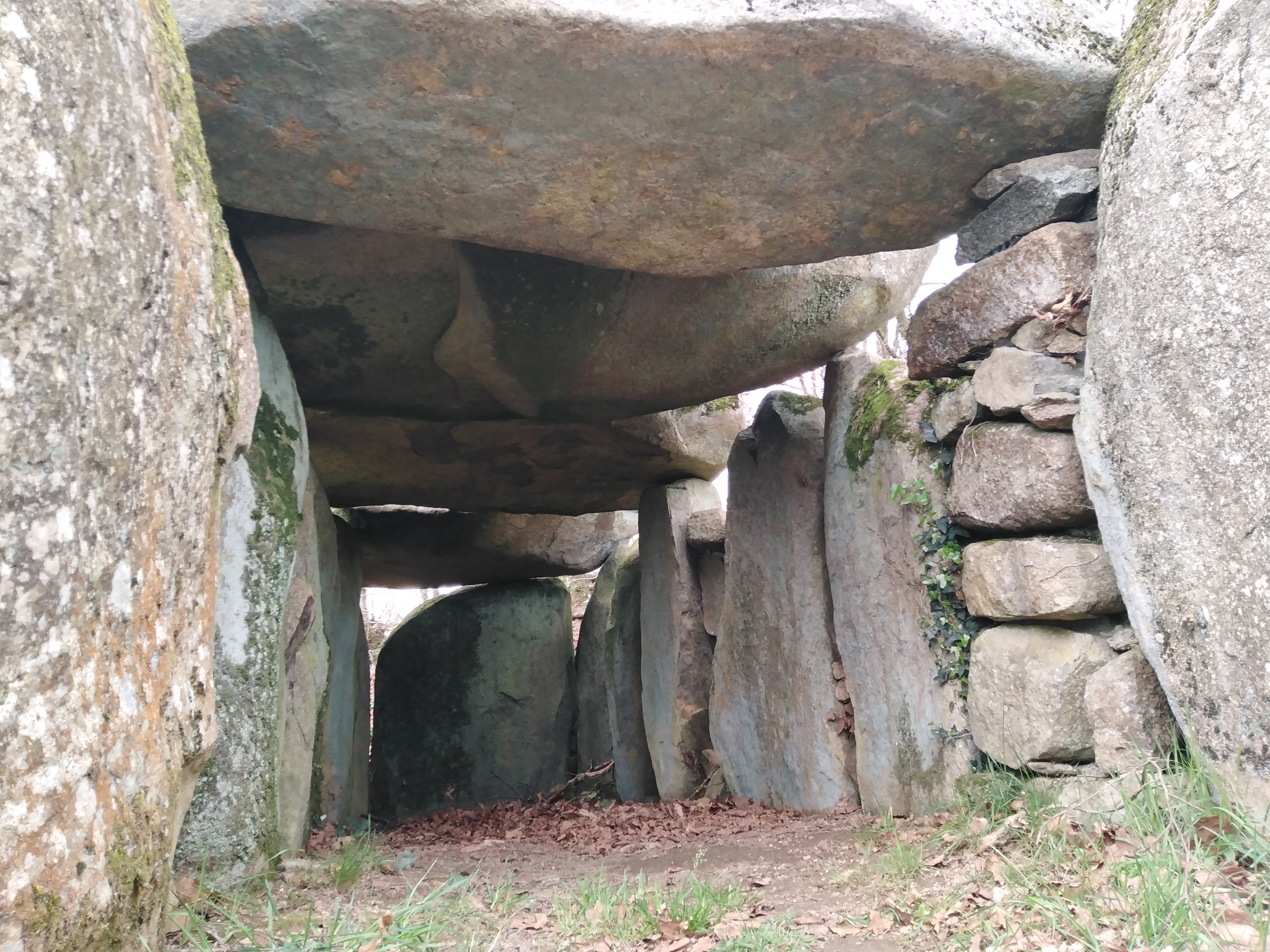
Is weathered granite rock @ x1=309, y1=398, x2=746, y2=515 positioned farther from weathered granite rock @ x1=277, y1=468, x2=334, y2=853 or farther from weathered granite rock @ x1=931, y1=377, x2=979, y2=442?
weathered granite rock @ x1=931, y1=377, x2=979, y2=442

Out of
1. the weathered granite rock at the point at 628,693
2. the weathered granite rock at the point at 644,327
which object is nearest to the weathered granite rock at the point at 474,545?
the weathered granite rock at the point at 628,693

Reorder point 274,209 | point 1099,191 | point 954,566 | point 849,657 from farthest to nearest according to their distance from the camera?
point 849,657, point 954,566, point 274,209, point 1099,191

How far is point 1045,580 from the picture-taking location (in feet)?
9.55

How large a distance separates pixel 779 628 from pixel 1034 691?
2.18m

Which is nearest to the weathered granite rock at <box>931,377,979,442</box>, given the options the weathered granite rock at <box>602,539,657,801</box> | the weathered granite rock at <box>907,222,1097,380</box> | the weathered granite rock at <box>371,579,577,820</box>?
the weathered granite rock at <box>907,222,1097,380</box>

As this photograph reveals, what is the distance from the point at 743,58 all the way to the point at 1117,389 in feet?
4.59

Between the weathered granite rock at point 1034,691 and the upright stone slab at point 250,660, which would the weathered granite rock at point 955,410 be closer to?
the weathered granite rock at point 1034,691

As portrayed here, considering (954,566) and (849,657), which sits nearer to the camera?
(954,566)

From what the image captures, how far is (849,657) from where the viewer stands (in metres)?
4.28

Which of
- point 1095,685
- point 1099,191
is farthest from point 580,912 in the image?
point 1099,191

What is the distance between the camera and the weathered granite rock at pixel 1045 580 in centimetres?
285

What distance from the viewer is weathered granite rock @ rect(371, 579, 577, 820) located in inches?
339

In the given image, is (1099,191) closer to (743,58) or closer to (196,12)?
(743,58)

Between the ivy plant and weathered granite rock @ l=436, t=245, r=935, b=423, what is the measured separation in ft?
4.78
